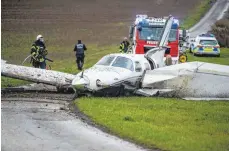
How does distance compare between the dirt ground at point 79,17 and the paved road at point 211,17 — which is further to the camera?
the paved road at point 211,17

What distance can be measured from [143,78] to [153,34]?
982cm

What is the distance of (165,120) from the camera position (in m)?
17.2

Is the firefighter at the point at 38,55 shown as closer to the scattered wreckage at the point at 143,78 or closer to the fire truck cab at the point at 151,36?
the scattered wreckage at the point at 143,78

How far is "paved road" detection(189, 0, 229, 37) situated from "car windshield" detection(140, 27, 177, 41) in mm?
31800

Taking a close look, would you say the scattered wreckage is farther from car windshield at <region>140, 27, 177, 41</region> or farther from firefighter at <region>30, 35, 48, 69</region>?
car windshield at <region>140, 27, 177, 41</region>

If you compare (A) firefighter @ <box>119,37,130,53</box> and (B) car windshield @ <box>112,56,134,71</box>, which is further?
(A) firefighter @ <box>119,37,130,53</box>

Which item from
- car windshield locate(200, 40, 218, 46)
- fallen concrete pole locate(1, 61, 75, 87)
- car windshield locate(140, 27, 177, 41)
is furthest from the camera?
car windshield locate(200, 40, 218, 46)

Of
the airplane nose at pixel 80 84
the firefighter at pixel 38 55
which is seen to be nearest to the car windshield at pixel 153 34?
the firefighter at pixel 38 55

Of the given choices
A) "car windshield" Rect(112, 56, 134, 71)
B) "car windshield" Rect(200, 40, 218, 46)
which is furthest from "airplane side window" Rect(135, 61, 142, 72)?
"car windshield" Rect(200, 40, 218, 46)

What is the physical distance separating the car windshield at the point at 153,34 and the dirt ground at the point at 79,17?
69.9 ft

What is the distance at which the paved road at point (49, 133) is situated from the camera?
13195mm

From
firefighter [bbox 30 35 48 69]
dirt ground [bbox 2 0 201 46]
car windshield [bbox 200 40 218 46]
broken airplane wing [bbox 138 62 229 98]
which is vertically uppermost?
dirt ground [bbox 2 0 201 46]

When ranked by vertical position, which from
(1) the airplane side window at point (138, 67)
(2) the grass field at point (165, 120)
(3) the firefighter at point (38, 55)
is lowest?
(2) the grass field at point (165, 120)

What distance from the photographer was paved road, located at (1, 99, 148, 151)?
13195mm
